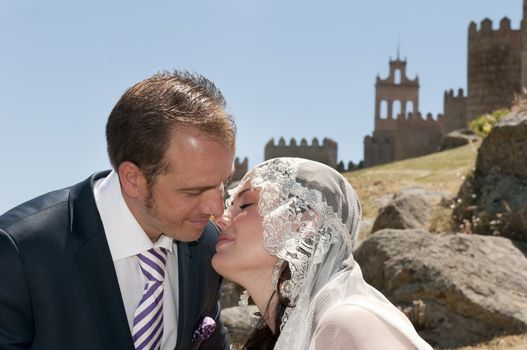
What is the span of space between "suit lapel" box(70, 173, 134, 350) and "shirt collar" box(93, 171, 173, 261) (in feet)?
0.34

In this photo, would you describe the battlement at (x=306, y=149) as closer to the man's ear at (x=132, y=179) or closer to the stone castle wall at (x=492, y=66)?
the stone castle wall at (x=492, y=66)

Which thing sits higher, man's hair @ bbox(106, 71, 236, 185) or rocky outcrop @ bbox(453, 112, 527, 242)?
man's hair @ bbox(106, 71, 236, 185)

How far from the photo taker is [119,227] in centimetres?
484

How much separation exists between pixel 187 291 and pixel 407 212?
9662 millimetres

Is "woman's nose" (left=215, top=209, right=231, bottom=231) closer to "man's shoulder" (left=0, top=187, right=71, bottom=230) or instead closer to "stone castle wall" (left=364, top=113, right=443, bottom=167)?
"man's shoulder" (left=0, top=187, right=71, bottom=230)

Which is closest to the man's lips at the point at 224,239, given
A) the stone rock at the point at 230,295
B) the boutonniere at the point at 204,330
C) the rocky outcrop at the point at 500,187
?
the boutonniere at the point at 204,330

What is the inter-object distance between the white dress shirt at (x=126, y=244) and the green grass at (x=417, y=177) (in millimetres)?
13710

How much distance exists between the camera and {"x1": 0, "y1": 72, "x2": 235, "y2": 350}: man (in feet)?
14.7

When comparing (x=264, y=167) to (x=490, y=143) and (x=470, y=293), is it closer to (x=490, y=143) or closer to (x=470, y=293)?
(x=470, y=293)

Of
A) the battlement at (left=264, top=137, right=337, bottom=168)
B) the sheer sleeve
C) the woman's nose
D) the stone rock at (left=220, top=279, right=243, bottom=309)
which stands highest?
the woman's nose

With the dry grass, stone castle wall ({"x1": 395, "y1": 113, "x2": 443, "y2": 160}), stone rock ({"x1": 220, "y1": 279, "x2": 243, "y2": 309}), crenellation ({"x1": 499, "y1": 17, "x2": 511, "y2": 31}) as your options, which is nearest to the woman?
the dry grass

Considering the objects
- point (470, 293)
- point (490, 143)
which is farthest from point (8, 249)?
point (490, 143)

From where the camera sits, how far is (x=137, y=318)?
473 cm

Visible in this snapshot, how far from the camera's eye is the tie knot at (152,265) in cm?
488
